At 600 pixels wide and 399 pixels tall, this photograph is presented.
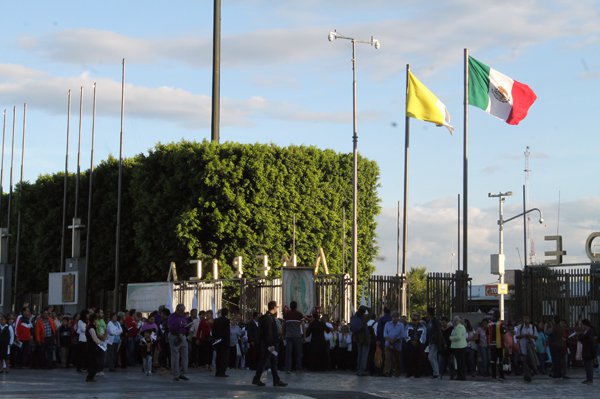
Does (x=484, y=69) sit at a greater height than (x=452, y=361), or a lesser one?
greater

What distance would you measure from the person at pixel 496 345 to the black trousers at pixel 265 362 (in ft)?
22.6

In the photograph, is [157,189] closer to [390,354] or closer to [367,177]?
[367,177]

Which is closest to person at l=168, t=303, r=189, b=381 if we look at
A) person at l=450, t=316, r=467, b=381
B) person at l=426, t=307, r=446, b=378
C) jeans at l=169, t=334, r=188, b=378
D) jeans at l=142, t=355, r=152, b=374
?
jeans at l=169, t=334, r=188, b=378

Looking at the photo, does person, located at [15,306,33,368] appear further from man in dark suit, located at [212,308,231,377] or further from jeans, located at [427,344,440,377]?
jeans, located at [427,344,440,377]

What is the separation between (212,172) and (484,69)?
18.3 m

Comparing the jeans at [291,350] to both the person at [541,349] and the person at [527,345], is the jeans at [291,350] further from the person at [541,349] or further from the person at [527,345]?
the person at [541,349]

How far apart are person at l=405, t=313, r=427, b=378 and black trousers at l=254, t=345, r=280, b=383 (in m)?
5.88

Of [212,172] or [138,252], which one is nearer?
[212,172]

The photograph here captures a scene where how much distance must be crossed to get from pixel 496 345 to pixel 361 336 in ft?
10.7

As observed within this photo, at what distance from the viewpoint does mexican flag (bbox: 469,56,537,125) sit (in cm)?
3397

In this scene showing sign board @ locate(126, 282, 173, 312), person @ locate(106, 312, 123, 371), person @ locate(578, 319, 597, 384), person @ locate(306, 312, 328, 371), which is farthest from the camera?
sign board @ locate(126, 282, 173, 312)

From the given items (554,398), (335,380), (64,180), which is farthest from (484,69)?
(64,180)

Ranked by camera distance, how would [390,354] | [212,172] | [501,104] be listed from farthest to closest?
1. [212,172]
2. [501,104]
3. [390,354]

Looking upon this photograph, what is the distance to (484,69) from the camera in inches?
1346
